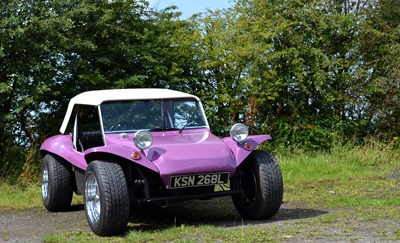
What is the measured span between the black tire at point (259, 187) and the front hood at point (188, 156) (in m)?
0.44

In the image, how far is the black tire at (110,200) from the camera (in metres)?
7.26

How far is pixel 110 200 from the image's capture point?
7.25 metres

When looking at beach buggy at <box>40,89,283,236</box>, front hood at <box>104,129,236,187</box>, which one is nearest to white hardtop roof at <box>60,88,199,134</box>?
beach buggy at <box>40,89,283,236</box>

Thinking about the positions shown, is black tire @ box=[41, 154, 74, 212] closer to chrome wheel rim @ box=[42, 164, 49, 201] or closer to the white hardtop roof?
chrome wheel rim @ box=[42, 164, 49, 201]

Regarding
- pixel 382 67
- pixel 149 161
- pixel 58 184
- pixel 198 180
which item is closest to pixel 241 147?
pixel 198 180

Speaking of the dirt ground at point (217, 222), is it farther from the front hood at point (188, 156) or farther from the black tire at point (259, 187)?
the front hood at point (188, 156)

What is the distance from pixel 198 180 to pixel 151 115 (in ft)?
5.25

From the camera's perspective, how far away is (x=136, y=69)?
1569cm

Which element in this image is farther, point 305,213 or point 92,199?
point 305,213

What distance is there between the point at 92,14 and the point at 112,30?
24.8 inches

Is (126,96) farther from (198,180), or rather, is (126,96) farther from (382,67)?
(382,67)

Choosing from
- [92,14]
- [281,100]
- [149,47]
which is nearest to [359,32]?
[281,100]

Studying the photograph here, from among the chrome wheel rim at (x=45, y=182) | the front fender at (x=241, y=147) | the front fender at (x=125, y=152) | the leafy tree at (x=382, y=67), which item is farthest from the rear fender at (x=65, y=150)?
the leafy tree at (x=382, y=67)

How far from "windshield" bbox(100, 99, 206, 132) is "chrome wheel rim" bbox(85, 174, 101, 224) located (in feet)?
3.14
